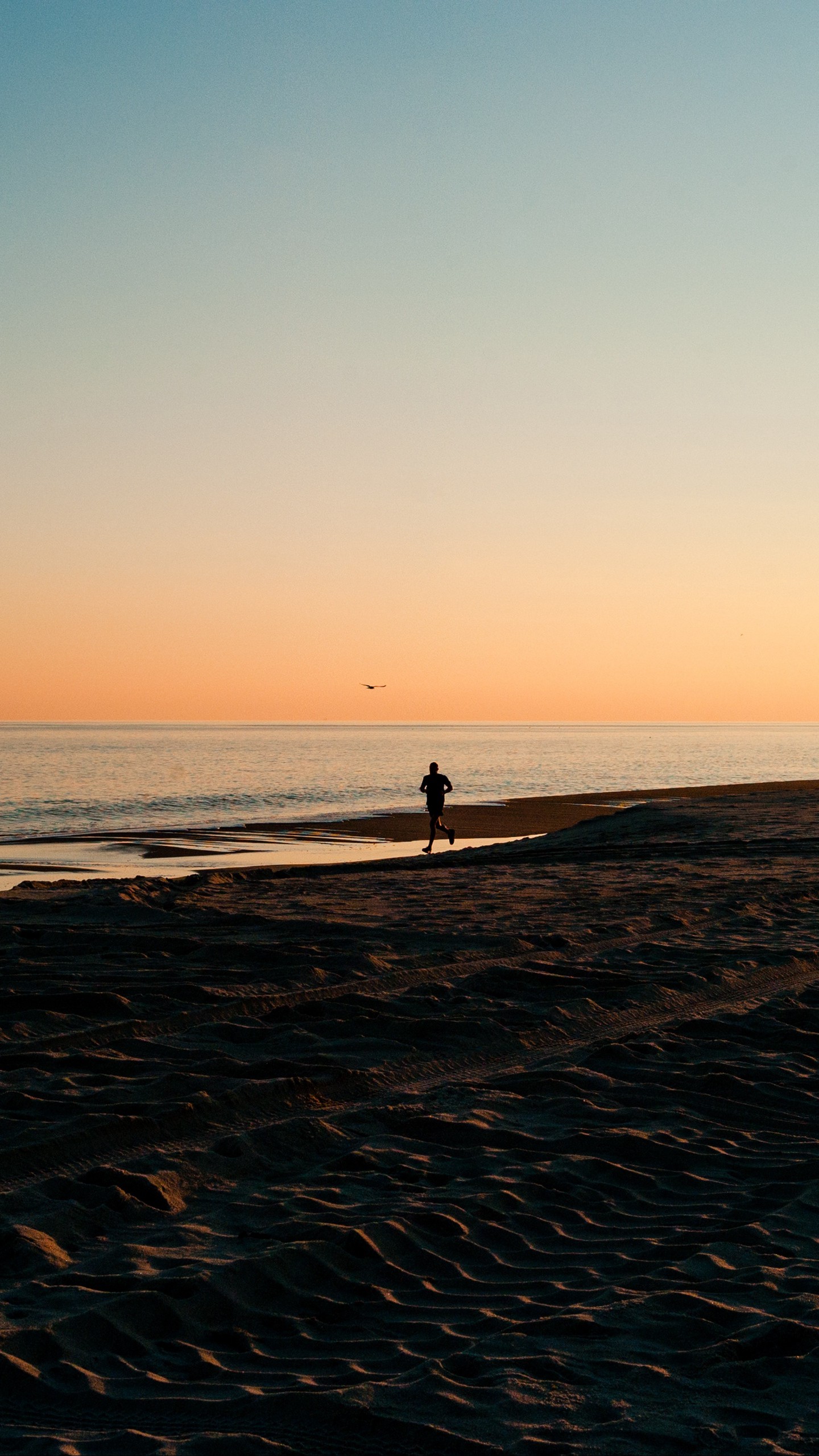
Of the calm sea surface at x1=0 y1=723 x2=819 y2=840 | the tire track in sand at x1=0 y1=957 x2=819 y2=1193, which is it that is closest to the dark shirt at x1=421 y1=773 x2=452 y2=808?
the calm sea surface at x1=0 y1=723 x2=819 y2=840

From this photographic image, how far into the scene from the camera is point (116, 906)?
472 inches

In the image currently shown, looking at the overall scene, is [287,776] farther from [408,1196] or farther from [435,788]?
[408,1196]

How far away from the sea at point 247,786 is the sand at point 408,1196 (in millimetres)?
12024

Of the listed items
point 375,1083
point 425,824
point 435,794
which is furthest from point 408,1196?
point 425,824

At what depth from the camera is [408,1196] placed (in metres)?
4.69

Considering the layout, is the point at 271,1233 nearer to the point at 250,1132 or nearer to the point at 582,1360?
the point at 250,1132

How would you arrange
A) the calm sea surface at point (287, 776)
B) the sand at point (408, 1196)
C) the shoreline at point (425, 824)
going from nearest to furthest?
the sand at point (408, 1196) < the shoreline at point (425, 824) < the calm sea surface at point (287, 776)

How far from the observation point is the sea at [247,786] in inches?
971

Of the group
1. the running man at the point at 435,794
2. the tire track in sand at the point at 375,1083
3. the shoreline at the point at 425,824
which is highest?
the running man at the point at 435,794

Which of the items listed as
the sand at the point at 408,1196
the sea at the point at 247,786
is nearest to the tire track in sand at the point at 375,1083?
the sand at the point at 408,1196

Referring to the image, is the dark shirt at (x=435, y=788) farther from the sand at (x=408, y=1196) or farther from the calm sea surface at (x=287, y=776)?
the sand at (x=408, y=1196)

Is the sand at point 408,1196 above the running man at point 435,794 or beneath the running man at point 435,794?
beneath

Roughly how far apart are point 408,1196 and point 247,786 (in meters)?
45.9

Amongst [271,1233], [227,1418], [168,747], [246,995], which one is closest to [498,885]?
[246,995]
